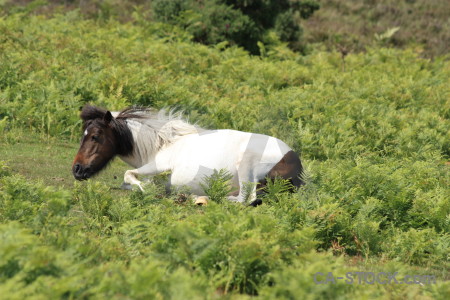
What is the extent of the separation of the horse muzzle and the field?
0.25 meters

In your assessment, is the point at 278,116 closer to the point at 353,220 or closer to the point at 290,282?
the point at 353,220

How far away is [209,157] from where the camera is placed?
7582 mm

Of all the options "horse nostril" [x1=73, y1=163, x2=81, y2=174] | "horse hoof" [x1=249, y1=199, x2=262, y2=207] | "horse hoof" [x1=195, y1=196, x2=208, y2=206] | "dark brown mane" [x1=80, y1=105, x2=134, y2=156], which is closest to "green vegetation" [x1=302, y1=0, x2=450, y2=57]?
"dark brown mane" [x1=80, y1=105, x2=134, y2=156]

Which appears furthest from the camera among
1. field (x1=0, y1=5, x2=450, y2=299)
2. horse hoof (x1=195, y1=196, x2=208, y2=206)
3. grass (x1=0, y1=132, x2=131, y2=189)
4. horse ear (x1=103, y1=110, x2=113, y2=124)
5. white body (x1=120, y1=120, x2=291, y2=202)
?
grass (x1=0, y1=132, x2=131, y2=189)

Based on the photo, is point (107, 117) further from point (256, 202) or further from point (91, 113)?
point (256, 202)

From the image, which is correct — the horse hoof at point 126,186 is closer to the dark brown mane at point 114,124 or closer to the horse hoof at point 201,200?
the dark brown mane at point 114,124

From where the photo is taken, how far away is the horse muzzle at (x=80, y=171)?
7.37 metres

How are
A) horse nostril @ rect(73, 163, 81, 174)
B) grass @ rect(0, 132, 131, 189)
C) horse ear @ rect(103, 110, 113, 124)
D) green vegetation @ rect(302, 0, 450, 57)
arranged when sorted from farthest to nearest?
green vegetation @ rect(302, 0, 450, 57) → grass @ rect(0, 132, 131, 189) → horse ear @ rect(103, 110, 113, 124) → horse nostril @ rect(73, 163, 81, 174)

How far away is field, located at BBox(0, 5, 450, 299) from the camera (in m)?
4.04

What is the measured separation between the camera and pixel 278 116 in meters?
12.1

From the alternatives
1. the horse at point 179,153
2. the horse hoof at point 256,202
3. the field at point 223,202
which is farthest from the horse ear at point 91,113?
the horse hoof at point 256,202

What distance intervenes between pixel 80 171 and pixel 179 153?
1.27 m

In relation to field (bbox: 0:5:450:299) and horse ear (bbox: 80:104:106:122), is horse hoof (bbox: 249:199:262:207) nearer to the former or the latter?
field (bbox: 0:5:450:299)

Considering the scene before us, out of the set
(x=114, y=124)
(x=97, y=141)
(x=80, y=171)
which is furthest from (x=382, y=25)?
(x=80, y=171)
